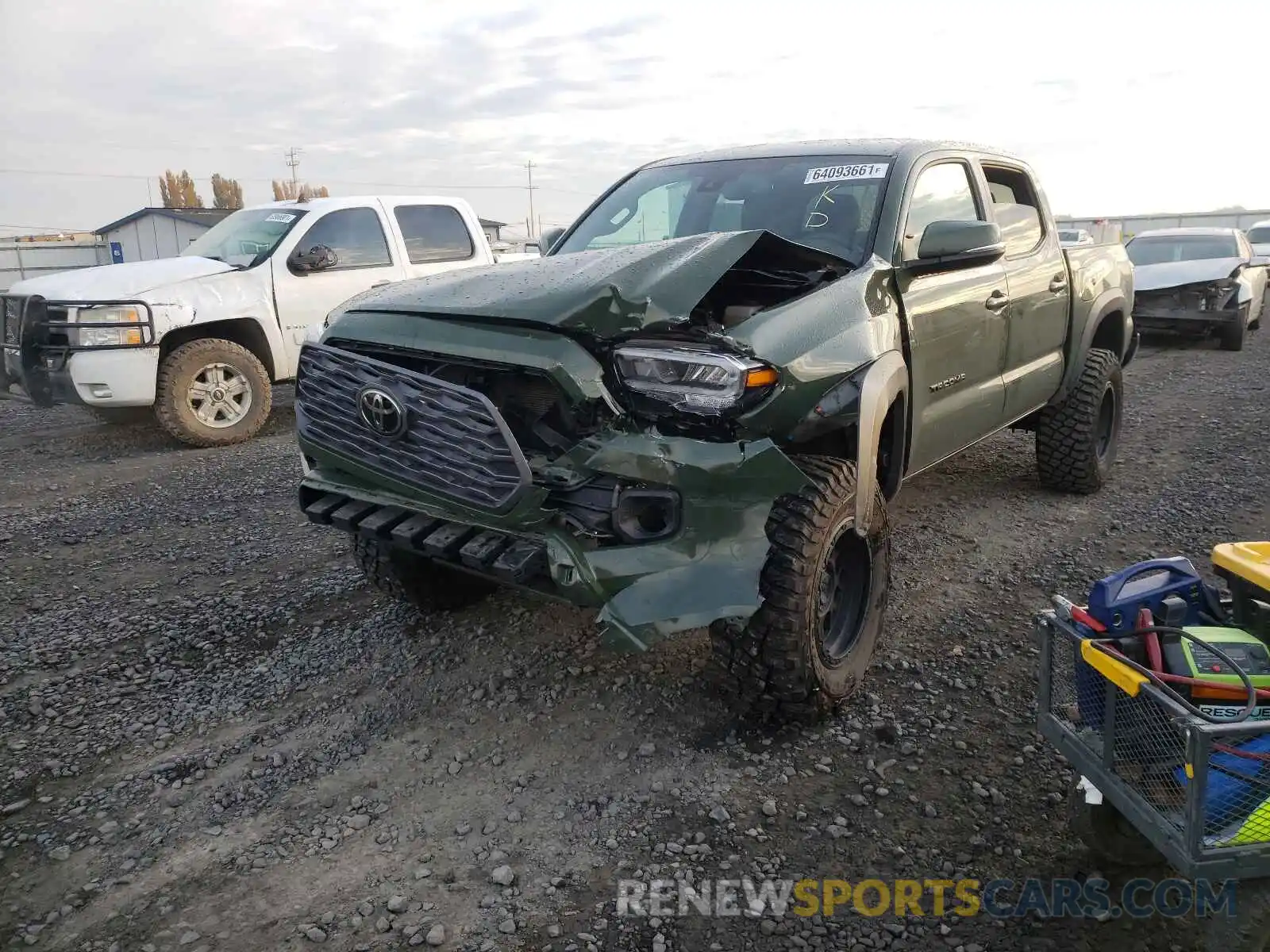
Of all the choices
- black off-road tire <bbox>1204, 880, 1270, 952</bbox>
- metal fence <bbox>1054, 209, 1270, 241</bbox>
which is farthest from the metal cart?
metal fence <bbox>1054, 209, 1270, 241</bbox>

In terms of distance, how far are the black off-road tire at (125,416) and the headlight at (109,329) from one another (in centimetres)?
112

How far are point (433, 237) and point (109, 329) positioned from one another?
288cm

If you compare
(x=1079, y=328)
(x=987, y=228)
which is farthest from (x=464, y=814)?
(x=1079, y=328)

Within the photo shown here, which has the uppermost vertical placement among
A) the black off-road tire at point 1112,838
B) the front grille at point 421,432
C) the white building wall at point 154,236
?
the white building wall at point 154,236

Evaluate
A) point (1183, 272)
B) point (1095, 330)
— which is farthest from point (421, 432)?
point (1183, 272)

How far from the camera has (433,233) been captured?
27.4 ft

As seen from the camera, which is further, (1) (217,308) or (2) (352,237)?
(2) (352,237)

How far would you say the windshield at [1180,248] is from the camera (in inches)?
477

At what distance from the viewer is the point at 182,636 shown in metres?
3.74

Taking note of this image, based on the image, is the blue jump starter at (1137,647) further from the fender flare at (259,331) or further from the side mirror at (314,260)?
the fender flare at (259,331)

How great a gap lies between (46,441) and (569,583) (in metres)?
6.88

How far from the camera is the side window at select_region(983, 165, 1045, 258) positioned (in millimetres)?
4543

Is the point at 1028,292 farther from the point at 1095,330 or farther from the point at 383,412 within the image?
the point at 383,412

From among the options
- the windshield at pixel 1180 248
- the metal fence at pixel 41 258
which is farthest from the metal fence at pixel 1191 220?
the metal fence at pixel 41 258
